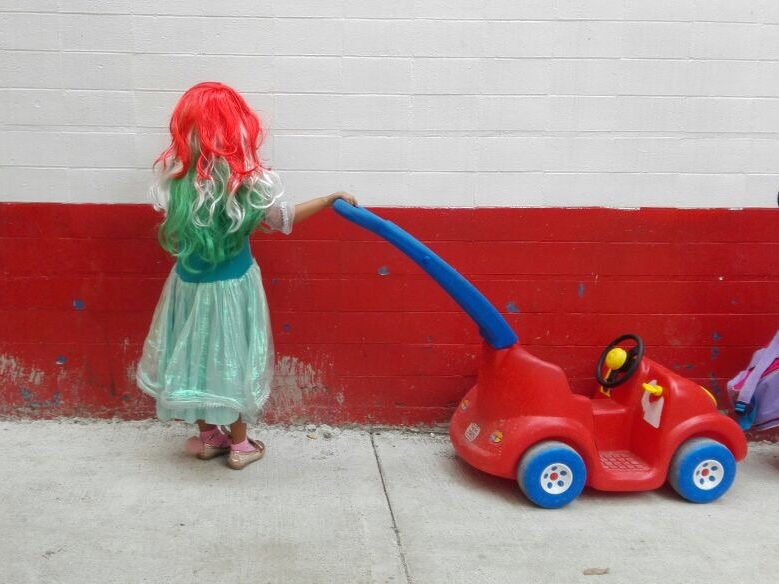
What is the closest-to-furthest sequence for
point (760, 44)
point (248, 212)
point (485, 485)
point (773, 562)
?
point (773, 562) → point (248, 212) → point (485, 485) → point (760, 44)

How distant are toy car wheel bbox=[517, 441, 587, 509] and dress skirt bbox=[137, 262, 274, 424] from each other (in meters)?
1.22

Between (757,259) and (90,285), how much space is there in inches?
132

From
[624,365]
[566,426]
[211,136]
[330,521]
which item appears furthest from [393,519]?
[211,136]

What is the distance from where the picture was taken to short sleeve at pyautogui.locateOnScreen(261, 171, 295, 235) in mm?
3742

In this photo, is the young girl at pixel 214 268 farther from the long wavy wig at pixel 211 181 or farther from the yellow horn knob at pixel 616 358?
the yellow horn knob at pixel 616 358

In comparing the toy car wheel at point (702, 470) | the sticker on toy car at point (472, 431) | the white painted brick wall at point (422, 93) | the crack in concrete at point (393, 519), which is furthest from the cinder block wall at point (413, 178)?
the toy car wheel at point (702, 470)

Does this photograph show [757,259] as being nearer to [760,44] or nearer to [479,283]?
[760,44]

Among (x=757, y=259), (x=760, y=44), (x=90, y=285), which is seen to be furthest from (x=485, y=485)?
(x=760, y=44)

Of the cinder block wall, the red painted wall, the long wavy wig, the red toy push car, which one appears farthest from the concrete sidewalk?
the long wavy wig

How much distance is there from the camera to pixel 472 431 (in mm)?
3926

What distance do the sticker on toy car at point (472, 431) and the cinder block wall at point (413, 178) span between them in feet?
1.85

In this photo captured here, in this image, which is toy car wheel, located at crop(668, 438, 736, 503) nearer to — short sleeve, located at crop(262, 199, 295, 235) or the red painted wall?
the red painted wall

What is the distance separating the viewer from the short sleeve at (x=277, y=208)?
374cm

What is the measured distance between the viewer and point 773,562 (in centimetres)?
334
